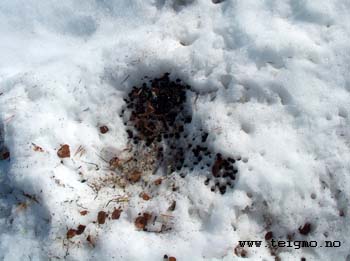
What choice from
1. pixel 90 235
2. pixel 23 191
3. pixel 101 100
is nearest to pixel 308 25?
pixel 101 100

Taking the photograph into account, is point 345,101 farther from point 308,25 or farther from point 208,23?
point 208,23

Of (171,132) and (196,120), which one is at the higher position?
(196,120)

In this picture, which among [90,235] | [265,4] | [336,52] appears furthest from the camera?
[265,4]

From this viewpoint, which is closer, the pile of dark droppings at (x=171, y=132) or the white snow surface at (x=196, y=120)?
the white snow surface at (x=196, y=120)

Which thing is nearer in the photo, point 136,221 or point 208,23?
point 136,221

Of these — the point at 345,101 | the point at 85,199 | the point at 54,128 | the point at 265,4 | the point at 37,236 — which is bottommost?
the point at 37,236

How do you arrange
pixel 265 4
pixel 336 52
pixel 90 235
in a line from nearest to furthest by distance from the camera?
1. pixel 90 235
2. pixel 336 52
3. pixel 265 4

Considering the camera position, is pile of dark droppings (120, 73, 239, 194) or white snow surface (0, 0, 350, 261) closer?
white snow surface (0, 0, 350, 261)

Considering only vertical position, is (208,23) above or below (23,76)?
above
